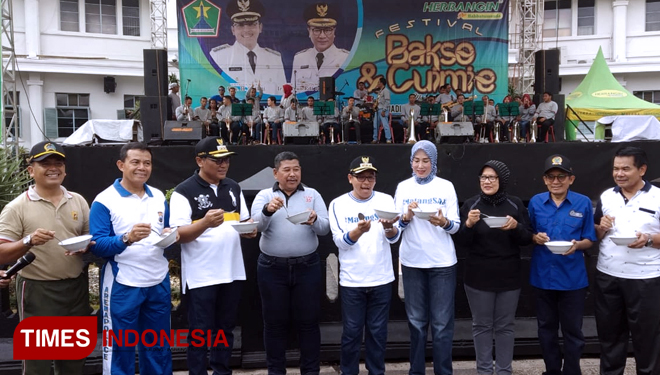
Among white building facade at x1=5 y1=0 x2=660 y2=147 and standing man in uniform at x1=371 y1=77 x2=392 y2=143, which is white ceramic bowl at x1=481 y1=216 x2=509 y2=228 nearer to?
standing man in uniform at x1=371 y1=77 x2=392 y2=143

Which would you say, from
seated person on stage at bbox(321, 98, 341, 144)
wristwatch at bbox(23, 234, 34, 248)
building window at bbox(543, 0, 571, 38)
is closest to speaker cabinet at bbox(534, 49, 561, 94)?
seated person on stage at bbox(321, 98, 341, 144)

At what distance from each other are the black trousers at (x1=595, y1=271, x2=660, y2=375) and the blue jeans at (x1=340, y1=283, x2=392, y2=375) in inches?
67.6

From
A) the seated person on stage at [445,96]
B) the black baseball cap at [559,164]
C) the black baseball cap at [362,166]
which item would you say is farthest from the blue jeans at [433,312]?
the seated person on stage at [445,96]

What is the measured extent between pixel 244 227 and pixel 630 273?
116 inches

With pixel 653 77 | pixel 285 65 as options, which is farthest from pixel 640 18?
pixel 285 65

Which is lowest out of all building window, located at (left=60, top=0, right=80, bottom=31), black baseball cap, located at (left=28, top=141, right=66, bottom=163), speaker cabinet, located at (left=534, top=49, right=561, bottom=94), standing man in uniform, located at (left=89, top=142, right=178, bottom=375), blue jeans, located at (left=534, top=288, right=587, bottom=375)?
blue jeans, located at (left=534, top=288, right=587, bottom=375)

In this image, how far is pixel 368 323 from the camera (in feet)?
14.7

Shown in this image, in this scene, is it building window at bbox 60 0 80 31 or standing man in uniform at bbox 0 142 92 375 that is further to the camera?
building window at bbox 60 0 80 31

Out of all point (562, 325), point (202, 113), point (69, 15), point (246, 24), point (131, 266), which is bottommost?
point (562, 325)

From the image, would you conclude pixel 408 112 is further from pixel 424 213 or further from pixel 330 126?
pixel 424 213

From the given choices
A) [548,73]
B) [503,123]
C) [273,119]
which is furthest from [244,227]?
[548,73]

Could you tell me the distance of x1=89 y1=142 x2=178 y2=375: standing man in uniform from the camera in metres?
3.96

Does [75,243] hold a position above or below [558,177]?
below

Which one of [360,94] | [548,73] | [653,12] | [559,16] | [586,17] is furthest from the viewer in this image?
[559,16]
